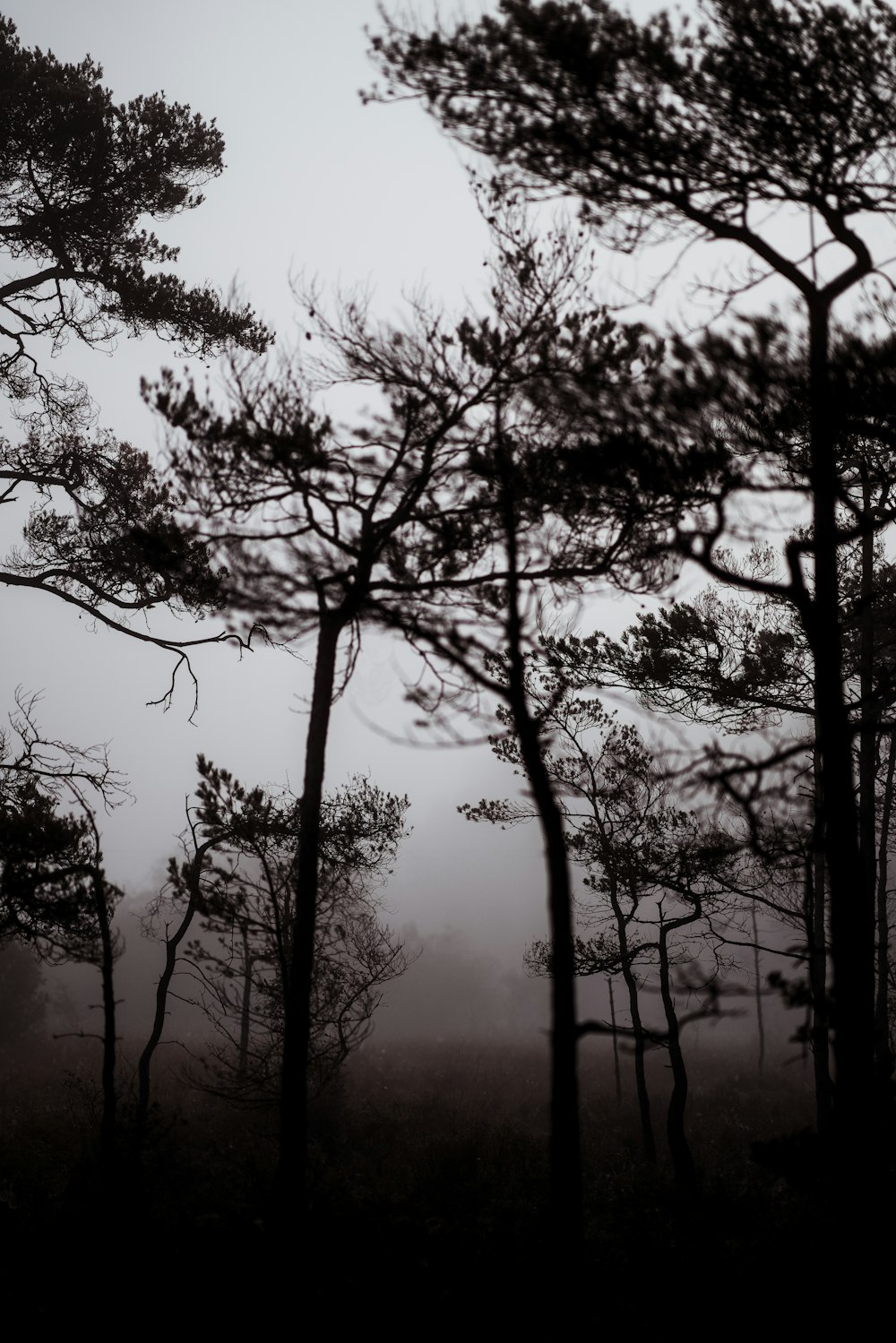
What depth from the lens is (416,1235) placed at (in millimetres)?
6637

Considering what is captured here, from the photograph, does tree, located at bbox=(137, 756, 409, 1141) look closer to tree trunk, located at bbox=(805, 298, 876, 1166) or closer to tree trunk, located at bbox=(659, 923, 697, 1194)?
tree trunk, located at bbox=(805, 298, 876, 1166)

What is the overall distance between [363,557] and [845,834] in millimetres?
4363

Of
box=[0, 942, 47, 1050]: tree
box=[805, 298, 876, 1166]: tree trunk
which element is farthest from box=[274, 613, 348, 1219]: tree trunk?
box=[0, 942, 47, 1050]: tree

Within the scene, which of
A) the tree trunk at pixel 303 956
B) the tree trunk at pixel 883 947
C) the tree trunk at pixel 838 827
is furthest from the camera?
the tree trunk at pixel 883 947

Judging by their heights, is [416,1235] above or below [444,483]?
below

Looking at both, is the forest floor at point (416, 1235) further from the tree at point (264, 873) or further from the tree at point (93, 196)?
the tree at point (93, 196)

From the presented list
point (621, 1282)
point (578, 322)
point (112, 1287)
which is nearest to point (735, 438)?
point (578, 322)

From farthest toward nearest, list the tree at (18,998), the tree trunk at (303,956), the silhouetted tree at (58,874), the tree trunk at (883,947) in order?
the tree at (18,998)
the tree trunk at (883,947)
the silhouetted tree at (58,874)
the tree trunk at (303,956)

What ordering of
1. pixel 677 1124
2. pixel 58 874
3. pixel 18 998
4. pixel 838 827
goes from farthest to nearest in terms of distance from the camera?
pixel 18 998 < pixel 677 1124 < pixel 58 874 < pixel 838 827

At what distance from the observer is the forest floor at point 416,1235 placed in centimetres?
533

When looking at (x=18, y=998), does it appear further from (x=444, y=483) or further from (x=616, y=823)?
(x=444, y=483)

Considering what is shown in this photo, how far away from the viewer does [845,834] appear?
5598 mm

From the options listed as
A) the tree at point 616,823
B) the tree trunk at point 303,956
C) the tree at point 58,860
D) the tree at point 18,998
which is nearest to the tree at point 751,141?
the tree trunk at point 303,956

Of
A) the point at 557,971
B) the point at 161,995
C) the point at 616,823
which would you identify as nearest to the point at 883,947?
the point at 616,823
